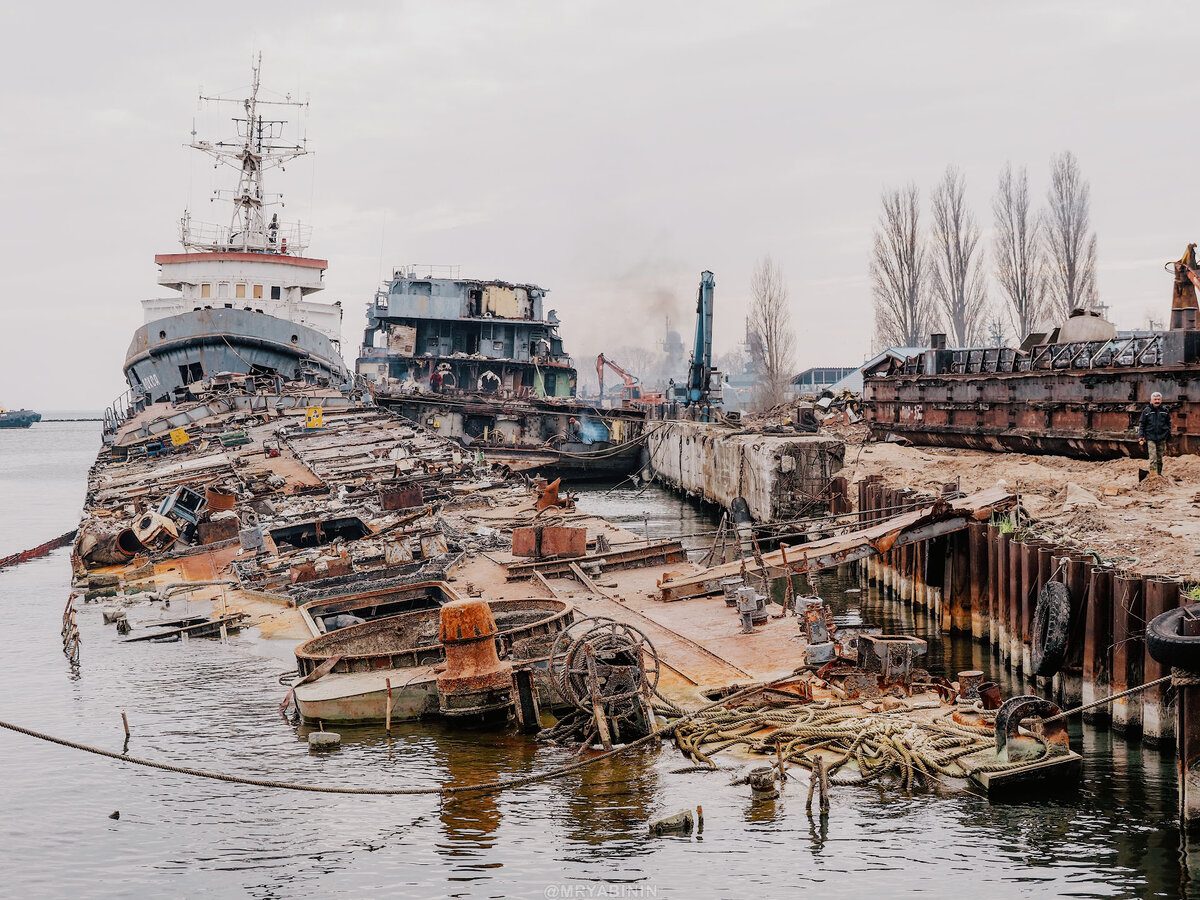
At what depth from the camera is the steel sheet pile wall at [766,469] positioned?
1128 inches

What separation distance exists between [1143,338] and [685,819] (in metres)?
18.2

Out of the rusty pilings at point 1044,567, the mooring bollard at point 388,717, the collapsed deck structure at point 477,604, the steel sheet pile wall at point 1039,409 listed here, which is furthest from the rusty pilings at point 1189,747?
the steel sheet pile wall at point 1039,409

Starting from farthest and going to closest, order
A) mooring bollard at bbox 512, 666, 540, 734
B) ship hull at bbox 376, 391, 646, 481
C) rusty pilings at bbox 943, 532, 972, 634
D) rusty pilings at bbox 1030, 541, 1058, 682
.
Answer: ship hull at bbox 376, 391, 646, 481 < rusty pilings at bbox 943, 532, 972, 634 < rusty pilings at bbox 1030, 541, 1058, 682 < mooring bollard at bbox 512, 666, 540, 734

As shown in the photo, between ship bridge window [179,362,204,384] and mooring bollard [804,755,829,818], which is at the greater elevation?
ship bridge window [179,362,204,384]

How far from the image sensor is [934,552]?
18.0m

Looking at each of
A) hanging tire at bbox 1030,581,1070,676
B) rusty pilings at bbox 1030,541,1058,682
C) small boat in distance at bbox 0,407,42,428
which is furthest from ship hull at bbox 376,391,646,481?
small boat in distance at bbox 0,407,42,428

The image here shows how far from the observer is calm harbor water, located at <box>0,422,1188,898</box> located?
28.7 ft

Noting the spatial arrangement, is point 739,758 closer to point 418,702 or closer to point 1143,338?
point 418,702

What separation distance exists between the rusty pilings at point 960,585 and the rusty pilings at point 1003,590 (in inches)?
63.5

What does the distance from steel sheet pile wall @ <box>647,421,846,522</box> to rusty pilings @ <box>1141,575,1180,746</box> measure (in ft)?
54.5

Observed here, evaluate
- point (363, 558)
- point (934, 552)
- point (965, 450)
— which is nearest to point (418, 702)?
point (363, 558)

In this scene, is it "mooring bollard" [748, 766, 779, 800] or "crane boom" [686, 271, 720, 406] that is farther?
"crane boom" [686, 271, 720, 406]

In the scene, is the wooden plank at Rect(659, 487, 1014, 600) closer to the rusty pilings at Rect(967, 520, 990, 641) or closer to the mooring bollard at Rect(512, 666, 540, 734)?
the rusty pilings at Rect(967, 520, 990, 641)

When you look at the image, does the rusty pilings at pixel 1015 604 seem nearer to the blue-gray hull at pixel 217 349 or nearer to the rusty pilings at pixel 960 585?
the rusty pilings at pixel 960 585
